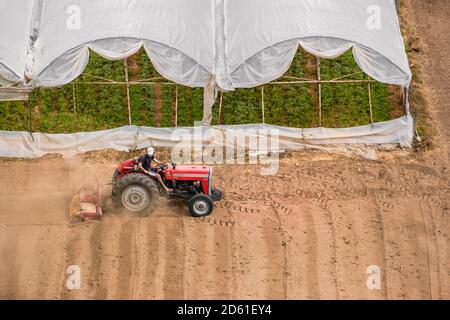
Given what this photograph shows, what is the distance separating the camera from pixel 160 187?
1747cm

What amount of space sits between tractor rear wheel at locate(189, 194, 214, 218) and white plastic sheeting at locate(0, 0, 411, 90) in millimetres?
3983

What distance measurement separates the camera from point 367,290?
15875mm

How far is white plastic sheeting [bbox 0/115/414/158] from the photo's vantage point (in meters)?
20.3

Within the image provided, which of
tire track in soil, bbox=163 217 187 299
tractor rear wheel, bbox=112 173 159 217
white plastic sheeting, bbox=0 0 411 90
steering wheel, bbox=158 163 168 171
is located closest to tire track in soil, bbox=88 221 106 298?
tractor rear wheel, bbox=112 173 159 217

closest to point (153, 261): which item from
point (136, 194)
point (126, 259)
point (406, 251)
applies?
point (126, 259)

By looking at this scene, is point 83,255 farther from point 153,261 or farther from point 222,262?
point 222,262

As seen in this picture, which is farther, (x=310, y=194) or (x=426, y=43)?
(x=426, y=43)

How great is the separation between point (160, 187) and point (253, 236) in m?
2.52

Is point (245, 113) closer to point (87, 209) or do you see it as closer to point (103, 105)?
point (103, 105)

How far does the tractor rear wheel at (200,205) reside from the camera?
17391 millimetres

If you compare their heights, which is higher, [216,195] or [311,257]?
[216,195]

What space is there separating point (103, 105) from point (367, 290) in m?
9.85

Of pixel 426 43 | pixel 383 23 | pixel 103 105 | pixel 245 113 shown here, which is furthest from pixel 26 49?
pixel 426 43

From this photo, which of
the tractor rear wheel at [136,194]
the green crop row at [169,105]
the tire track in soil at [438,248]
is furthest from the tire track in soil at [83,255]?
the tire track in soil at [438,248]
